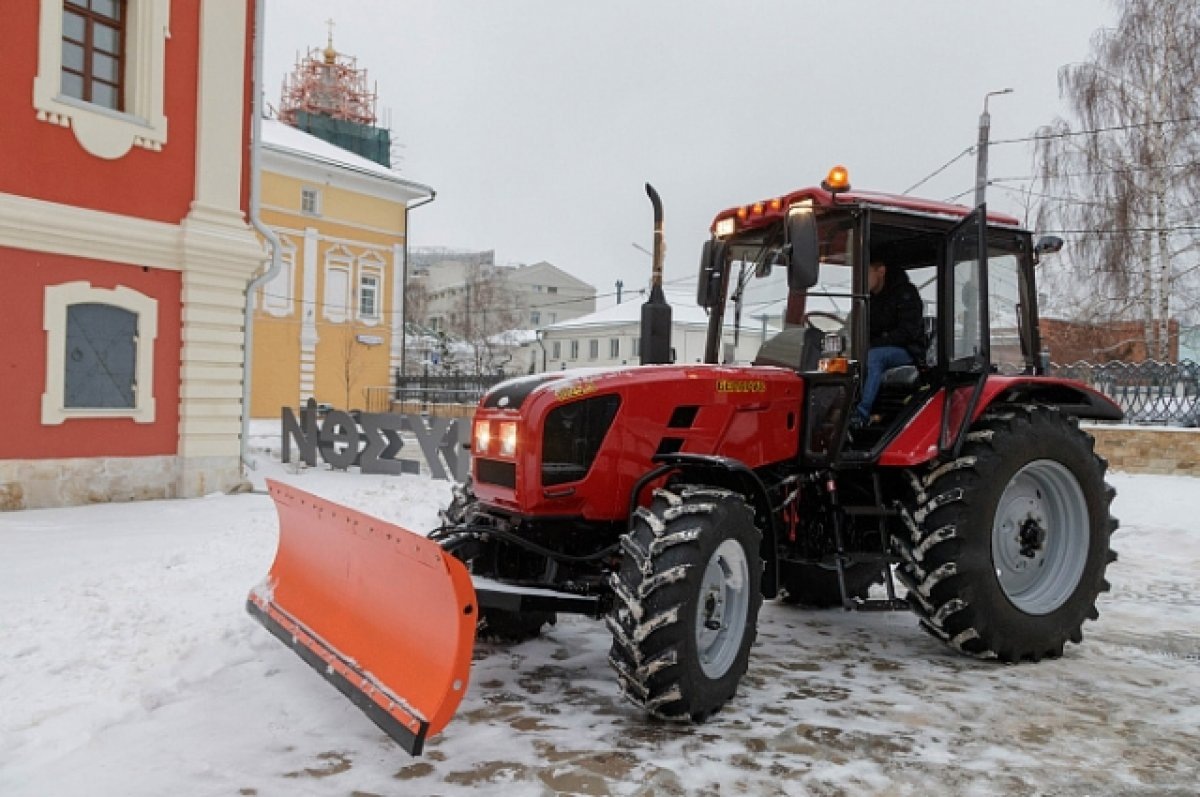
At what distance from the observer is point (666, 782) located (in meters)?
3.42

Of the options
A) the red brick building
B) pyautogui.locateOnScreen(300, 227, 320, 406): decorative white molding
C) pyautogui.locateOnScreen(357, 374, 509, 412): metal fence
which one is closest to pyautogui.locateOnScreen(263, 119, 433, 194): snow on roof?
pyautogui.locateOnScreen(300, 227, 320, 406): decorative white molding

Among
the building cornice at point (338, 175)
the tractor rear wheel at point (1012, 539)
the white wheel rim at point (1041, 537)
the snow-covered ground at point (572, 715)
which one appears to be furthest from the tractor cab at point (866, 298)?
the building cornice at point (338, 175)

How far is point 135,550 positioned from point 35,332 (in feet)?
11.2

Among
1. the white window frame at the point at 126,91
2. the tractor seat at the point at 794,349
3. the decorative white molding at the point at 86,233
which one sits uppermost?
the white window frame at the point at 126,91

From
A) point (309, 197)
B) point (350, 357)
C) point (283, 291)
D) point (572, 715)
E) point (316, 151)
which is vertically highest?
point (316, 151)

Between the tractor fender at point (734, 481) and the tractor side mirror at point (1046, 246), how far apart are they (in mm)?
2719

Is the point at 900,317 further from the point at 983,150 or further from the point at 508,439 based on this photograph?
the point at 983,150

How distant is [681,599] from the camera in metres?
3.76

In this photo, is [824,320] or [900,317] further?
[900,317]

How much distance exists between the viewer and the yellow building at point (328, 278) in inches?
1276

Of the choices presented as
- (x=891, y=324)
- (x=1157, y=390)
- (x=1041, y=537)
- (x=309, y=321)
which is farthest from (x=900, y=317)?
(x=309, y=321)

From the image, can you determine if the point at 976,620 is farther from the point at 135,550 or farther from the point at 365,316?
the point at 365,316

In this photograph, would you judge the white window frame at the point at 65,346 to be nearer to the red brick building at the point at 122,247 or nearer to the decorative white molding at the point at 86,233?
the red brick building at the point at 122,247

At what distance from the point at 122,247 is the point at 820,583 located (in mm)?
8418
